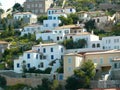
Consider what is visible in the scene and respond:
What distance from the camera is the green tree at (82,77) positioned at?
70.9 metres

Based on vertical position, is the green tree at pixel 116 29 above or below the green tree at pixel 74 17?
below

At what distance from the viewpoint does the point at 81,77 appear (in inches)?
2795

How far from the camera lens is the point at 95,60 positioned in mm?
74875

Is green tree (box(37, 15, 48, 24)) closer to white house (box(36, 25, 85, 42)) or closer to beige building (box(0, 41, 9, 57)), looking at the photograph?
white house (box(36, 25, 85, 42))

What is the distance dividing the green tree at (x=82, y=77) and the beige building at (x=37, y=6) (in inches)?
1495

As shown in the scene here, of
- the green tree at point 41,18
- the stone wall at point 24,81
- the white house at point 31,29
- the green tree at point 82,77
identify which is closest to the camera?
the green tree at point 82,77

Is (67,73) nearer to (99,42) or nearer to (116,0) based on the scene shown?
(99,42)

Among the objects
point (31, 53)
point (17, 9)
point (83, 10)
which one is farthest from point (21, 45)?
point (17, 9)

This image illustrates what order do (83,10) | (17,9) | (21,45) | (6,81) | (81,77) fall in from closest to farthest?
1. (81,77)
2. (6,81)
3. (21,45)
4. (83,10)
5. (17,9)

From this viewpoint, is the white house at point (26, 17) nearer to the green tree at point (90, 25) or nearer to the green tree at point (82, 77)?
the green tree at point (90, 25)

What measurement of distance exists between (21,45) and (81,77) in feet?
53.6

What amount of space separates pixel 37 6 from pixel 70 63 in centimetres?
3671

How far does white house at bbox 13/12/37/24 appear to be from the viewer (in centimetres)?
10125

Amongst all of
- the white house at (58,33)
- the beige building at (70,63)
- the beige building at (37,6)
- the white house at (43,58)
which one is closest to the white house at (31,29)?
the white house at (58,33)
